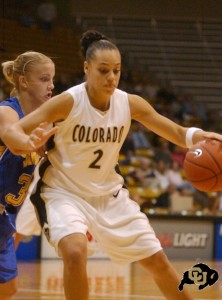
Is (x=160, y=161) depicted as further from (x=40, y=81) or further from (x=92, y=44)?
(x=92, y=44)

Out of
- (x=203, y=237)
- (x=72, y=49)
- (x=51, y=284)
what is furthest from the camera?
(x=72, y=49)

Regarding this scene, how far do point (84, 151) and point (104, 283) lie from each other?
13.2ft

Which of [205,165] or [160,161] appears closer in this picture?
[205,165]

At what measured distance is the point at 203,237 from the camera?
1159 centimetres

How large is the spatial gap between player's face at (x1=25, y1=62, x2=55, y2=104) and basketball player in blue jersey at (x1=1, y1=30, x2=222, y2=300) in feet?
1.16

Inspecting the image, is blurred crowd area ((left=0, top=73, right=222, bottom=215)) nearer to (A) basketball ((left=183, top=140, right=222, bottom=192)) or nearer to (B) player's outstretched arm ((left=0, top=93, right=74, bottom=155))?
(A) basketball ((left=183, top=140, right=222, bottom=192))

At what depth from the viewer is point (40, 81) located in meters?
4.62

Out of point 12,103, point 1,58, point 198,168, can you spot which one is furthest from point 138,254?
point 1,58

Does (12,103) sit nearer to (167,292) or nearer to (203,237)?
(167,292)

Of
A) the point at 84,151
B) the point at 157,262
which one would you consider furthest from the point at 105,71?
the point at 157,262

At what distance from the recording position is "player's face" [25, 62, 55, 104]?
4613 millimetres

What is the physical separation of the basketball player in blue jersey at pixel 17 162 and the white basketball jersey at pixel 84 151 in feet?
0.91

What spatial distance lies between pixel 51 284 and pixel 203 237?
14.2 ft

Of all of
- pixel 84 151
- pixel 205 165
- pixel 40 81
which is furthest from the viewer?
pixel 40 81
